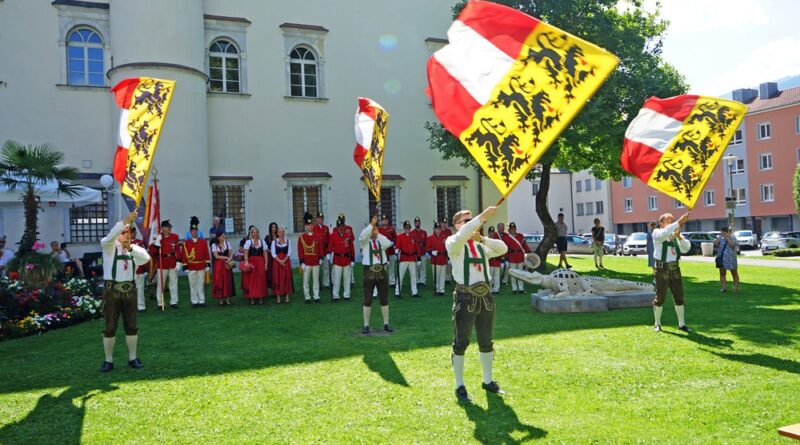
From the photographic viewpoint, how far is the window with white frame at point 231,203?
2419 cm

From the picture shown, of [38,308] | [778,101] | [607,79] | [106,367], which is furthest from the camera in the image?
[778,101]

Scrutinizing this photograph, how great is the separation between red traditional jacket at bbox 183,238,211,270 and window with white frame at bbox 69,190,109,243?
8885mm

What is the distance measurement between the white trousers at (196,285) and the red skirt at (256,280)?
1.15 meters

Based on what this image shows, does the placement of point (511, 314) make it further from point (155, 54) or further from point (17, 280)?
point (155, 54)

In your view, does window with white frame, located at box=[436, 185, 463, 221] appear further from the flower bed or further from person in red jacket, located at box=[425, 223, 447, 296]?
the flower bed

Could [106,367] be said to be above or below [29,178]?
below

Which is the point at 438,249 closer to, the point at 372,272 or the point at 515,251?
the point at 515,251

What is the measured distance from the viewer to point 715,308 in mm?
14047

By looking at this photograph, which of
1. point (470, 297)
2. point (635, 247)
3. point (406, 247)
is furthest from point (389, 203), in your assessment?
point (635, 247)

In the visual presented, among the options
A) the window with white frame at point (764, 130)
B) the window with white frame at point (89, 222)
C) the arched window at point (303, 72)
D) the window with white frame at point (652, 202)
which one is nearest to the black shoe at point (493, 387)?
the window with white frame at point (89, 222)

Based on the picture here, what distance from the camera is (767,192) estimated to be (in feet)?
181

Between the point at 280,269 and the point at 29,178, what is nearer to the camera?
the point at 29,178

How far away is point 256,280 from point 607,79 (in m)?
14.0

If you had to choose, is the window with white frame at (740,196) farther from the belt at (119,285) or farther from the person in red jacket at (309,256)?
→ the belt at (119,285)
